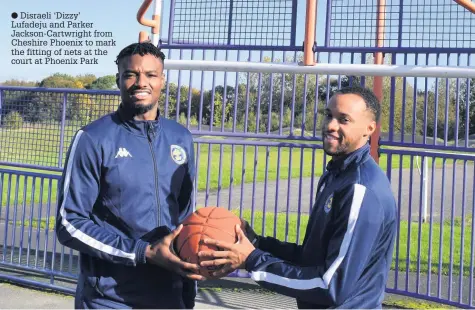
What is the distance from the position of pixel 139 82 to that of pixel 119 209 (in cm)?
65

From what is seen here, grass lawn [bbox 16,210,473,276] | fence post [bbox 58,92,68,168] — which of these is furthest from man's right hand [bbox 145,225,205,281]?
grass lawn [bbox 16,210,473,276]

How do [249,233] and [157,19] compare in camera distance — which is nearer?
[249,233]

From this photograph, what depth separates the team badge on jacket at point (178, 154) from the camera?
3249 millimetres

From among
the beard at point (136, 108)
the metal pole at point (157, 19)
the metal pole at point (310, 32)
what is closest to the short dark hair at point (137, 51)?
the beard at point (136, 108)

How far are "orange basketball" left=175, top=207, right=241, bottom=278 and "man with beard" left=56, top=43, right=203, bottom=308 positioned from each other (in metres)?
0.04

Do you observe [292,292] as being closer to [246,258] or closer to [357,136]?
[246,258]

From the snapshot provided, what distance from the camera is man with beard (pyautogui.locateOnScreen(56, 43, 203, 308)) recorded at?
9.49 ft

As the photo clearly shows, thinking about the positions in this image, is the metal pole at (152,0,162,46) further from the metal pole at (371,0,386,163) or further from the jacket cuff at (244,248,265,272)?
the jacket cuff at (244,248,265,272)

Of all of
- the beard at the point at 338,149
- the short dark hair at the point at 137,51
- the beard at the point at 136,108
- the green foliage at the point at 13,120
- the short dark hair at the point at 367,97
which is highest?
the short dark hair at the point at 137,51

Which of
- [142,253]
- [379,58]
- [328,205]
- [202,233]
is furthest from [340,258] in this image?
[379,58]

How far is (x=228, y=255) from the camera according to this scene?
109 inches

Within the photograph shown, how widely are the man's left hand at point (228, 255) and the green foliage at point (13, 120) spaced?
4961 millimetres

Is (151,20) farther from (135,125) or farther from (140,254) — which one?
(140,254)

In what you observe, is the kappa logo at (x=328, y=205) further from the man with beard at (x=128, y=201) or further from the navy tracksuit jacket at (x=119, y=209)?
the navy tracksuit jacket at (x=119, y=209)
